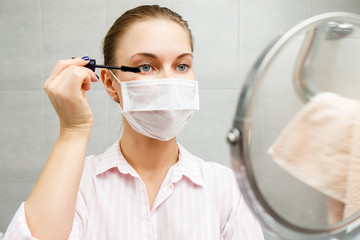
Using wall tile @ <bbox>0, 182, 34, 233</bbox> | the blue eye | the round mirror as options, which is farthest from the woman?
wall tile @ <bbox>0, 182, 34, 233</bbox>

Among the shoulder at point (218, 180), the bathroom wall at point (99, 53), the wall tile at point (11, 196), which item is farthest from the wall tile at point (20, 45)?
the shoulder at point (218, 180)

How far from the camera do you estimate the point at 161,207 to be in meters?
0.74

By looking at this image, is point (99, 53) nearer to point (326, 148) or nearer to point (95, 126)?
point (95, 126)

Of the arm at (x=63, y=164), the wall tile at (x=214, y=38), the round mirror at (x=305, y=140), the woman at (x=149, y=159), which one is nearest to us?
the round mirror at (x=305, y=140)

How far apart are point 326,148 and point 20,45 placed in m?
1.27

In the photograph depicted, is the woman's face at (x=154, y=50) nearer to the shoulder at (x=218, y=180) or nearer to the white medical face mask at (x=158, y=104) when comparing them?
the white medical face mask at (x=158, y=104)

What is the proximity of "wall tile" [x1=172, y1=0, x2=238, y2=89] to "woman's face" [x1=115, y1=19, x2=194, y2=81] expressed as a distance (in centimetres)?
46

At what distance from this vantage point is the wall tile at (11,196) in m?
1.26

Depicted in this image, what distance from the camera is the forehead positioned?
2.26 ft

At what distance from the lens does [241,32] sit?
119cm

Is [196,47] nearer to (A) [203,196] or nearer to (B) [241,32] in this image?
(B) [241,32]

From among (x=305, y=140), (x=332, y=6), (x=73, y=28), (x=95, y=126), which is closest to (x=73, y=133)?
(x=305, y=140)

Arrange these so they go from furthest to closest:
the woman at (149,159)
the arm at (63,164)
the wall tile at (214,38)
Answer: the wall tile at (214,38)
the woman at (149,159)
the arm at (63,164)

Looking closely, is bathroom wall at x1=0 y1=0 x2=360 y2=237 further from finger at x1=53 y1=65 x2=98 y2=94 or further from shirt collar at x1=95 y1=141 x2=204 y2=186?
finger at x1=53 y1=65 x2=98 y2=94
